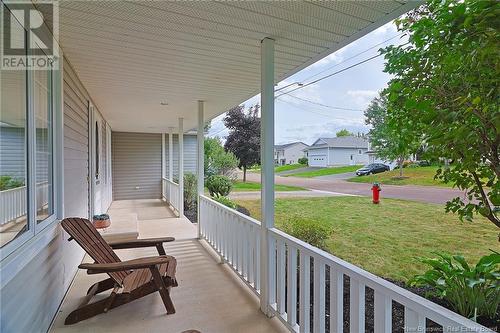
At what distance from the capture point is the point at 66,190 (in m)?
3.15

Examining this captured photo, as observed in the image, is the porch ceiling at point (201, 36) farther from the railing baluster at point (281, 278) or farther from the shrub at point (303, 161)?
the shrub at point (303, 161)

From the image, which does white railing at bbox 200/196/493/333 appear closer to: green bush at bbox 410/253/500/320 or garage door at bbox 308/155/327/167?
green bush at bbox 410/253/500/320

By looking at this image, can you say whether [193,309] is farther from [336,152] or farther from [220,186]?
[336,152]

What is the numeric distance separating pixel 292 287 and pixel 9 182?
1985 millimetres

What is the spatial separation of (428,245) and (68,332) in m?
4.36

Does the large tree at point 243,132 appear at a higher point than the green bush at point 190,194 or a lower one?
higher

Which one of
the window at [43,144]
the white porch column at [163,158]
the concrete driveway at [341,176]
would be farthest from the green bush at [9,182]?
the white porch column at [163,158]

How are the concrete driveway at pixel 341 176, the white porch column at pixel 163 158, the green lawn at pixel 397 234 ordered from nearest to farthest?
the green lawn at pixel 397 234
the concrete driveway at pixel 341 176
the white porch column at pixel 163 158

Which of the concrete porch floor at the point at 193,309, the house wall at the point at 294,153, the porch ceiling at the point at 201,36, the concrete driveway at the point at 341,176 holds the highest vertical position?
the porch ceiling at the point at 201,36

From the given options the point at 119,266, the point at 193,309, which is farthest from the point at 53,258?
the point at 193,309

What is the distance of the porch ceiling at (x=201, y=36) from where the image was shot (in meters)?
2.12

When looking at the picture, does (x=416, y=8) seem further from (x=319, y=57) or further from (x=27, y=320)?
(x=27, y=320)

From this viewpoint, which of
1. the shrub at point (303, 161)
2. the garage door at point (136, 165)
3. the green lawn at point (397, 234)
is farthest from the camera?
the garage door at point (136, 165)

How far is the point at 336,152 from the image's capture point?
7711 mm
